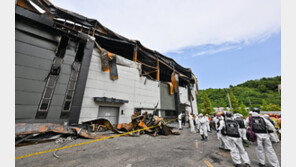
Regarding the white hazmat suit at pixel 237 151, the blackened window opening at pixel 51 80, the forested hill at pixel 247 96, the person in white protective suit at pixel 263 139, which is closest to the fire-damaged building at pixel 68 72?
the blackened window opening at pixel 51 80

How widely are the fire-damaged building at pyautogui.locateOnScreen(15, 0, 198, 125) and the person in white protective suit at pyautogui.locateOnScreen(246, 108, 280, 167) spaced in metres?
7.35

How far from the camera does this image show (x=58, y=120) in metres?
7.59

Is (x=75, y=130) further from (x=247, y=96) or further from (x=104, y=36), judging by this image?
(x=247, y=96)

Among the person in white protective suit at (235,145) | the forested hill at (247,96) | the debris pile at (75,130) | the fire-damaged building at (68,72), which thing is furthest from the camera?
the forested hill at (247,96)

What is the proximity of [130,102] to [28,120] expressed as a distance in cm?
818

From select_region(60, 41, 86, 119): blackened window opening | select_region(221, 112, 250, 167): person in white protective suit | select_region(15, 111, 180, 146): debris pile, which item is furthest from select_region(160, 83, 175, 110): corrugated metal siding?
select_region(221, 112, 250, 167): person in white protective suit

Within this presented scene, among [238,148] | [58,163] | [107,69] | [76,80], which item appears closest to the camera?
[58,163]

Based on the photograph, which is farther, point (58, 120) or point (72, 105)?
point (72, 105)

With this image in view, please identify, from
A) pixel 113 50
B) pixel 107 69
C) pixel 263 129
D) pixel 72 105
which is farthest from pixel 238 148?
pixel 113 50

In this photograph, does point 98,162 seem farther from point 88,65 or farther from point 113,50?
point 113,50

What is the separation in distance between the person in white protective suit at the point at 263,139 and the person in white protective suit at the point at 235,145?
2.04 feet

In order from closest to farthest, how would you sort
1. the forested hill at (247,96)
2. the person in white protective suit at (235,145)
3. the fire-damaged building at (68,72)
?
1. the person in white protective suit at (235,145)
2. the fire-damaged building at (68,72)
3. the forested hill at (247,96)

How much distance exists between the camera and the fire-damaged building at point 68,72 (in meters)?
7.16

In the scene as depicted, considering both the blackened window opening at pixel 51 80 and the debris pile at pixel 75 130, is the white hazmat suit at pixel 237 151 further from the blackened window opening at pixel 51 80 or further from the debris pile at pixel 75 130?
the blackened window opening at pixel 51 80
